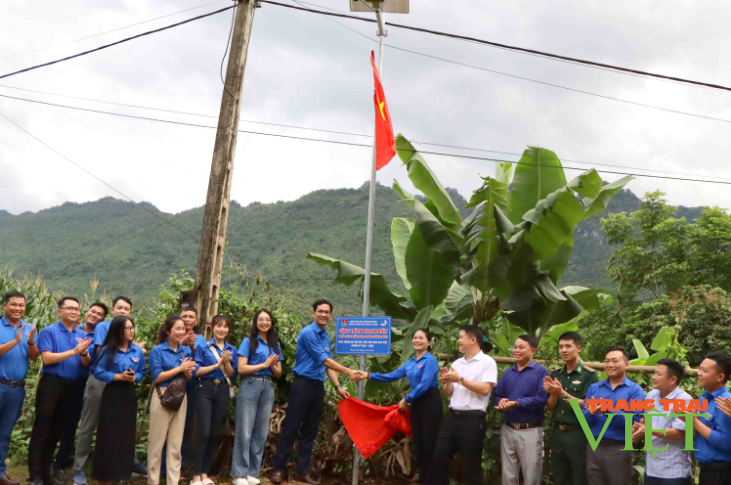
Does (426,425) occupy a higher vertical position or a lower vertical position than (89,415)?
higher

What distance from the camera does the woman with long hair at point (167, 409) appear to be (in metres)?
5.50

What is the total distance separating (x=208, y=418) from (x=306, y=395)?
956 mm

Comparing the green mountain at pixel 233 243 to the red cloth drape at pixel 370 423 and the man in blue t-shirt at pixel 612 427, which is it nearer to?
the red cloth drape at pixel 370 423

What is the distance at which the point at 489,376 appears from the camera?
5340 millimetres

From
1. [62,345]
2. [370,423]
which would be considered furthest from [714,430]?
[62,345]

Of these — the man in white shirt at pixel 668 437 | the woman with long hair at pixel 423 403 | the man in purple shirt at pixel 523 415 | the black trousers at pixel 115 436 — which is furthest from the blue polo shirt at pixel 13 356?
the man in white shirt at pixel 668 437

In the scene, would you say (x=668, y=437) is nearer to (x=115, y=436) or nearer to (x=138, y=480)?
(x=115, y=436)

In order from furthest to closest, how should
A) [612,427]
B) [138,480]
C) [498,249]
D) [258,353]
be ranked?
[498,249]
[258,353]
[138,480]
[612,427]

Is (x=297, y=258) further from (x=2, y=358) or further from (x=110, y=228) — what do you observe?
(x=2, y=358)

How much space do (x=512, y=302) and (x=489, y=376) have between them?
2.70 m

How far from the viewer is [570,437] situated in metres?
5.01

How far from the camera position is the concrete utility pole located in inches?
266

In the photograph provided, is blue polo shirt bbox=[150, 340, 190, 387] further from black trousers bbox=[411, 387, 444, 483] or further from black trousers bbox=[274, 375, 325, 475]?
black trousers bbox=[411, 387, 444, 483]

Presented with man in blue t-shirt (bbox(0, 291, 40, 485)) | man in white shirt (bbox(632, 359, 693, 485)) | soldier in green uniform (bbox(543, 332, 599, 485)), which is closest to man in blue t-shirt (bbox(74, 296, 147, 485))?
man in blue t-shirt (bbox(0, 291, 40, 485))
